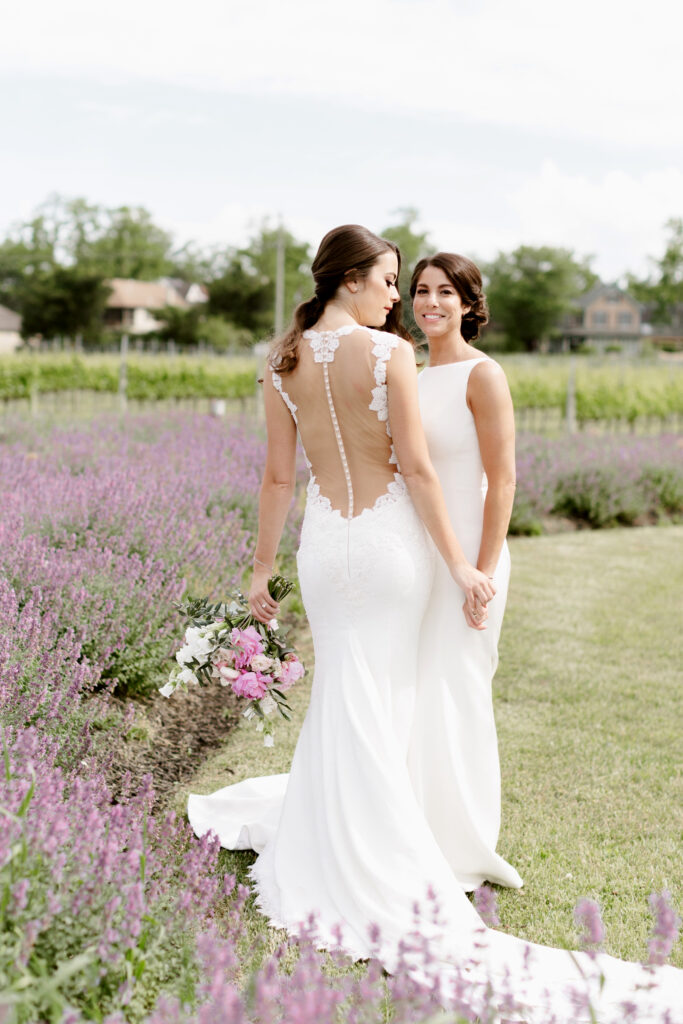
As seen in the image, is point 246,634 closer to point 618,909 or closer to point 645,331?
point 618,909

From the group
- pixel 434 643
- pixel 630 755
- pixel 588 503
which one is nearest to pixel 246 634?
pixel 434 643

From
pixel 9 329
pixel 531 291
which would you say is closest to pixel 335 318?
pixel 9 329

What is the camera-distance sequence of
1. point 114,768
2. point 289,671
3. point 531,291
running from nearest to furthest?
point 289,671, point 114,768, point 531,291

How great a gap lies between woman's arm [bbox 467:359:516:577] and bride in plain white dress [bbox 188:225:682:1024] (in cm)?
16

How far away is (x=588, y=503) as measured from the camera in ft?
37.2

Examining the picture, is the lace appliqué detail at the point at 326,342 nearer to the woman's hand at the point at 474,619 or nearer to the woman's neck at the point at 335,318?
the woman's neck at the point at 335,318

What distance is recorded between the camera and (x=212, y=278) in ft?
179

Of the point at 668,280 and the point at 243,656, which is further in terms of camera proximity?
the point at 668,280

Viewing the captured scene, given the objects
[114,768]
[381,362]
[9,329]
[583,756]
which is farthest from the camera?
[9,329]

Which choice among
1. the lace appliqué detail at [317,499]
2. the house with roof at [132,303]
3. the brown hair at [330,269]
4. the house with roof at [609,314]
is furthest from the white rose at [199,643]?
the house with roof at [609,314]

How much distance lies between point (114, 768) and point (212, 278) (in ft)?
174

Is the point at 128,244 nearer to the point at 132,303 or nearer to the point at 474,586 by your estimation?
the point at 132,303

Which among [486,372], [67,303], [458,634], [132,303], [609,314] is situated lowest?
[458,634]

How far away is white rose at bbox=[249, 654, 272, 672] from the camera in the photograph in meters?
3.14
